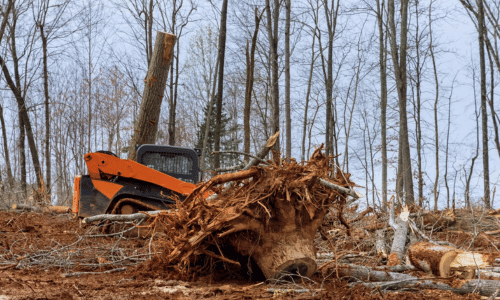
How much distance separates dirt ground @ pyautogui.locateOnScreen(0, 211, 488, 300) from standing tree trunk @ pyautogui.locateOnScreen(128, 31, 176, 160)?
17.0ft

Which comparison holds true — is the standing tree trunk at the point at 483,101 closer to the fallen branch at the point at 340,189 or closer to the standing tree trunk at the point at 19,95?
the fallen branch at the point at 340,189

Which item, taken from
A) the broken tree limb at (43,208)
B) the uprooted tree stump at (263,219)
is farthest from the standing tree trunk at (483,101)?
the broken tree limb at (43,208)

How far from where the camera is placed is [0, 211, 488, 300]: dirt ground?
3891 mm

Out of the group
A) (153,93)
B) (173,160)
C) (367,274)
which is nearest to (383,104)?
(153,93)

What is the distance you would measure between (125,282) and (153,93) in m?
7.86

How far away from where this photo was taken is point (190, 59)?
2689 cm

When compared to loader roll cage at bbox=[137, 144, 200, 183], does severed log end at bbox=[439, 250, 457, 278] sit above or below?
below

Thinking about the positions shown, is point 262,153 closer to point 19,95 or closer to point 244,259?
point 244,259

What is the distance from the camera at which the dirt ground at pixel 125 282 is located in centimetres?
389

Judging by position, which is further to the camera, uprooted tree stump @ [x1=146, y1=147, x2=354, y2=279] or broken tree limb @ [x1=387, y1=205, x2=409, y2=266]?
broken tree limb @ [x1=387, y1=205, x2=409, y2=266]

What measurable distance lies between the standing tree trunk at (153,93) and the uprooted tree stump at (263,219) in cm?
741

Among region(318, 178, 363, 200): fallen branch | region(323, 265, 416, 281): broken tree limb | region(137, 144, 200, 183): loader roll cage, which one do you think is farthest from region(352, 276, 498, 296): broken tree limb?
region(137, 144, 200, 183): loader roll cage

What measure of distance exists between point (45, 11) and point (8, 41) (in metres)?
2.03

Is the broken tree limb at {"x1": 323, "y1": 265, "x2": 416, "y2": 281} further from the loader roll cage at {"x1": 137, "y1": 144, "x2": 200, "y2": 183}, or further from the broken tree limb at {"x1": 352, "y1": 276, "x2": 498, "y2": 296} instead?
the loader roll cage at {"x1": 137, "y1": 144, "x2": 200, "y2": 183}
